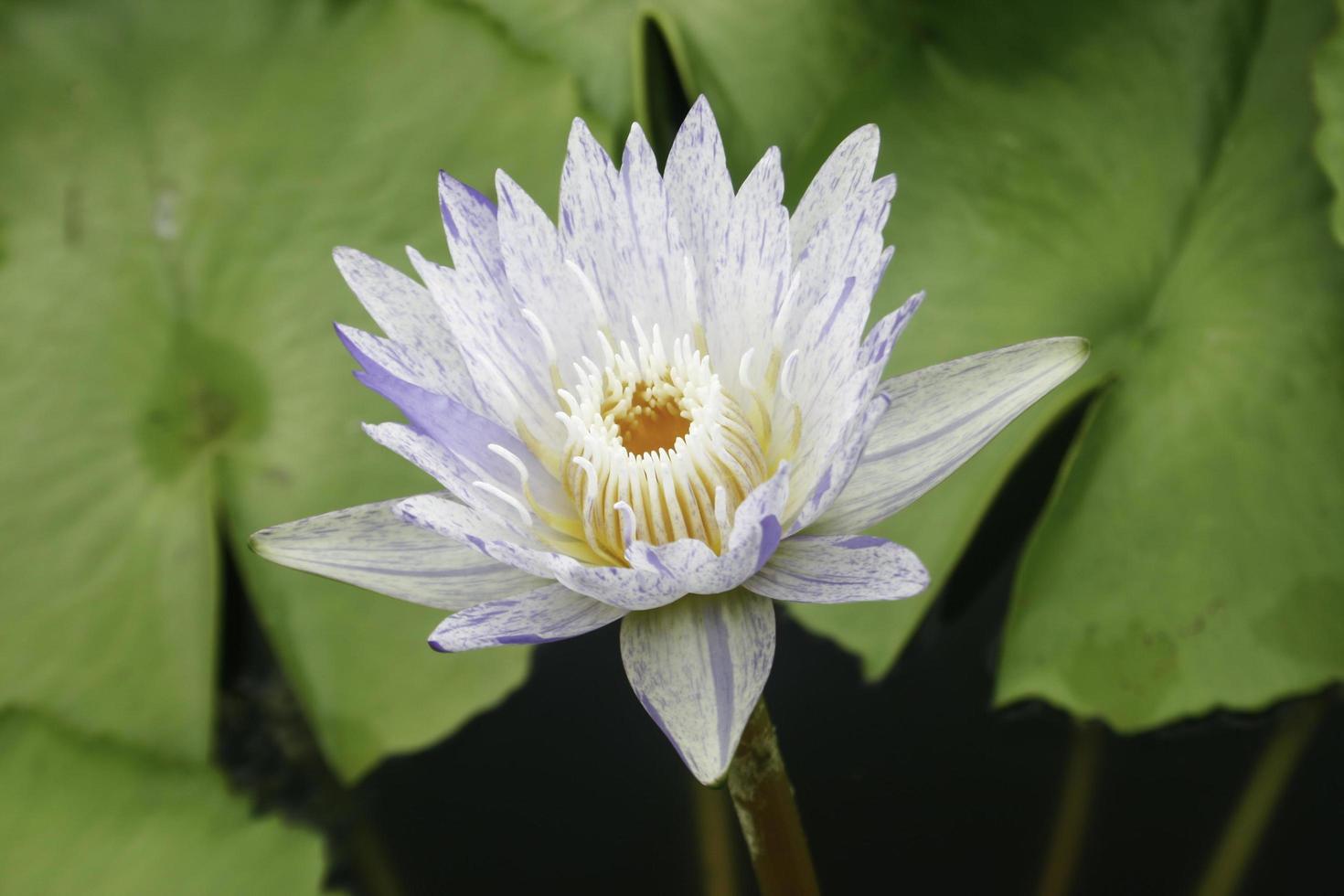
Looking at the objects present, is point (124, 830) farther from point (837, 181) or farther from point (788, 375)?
point (837, 181)

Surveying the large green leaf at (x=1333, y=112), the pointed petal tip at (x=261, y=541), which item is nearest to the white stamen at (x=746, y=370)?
the pointed petal tip at (x=261, y=541)

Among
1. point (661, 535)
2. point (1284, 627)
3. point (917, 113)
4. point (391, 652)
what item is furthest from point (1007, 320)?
point (391, 652)

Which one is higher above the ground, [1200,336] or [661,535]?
[1200,336]

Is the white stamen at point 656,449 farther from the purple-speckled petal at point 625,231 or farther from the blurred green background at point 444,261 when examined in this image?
the blurred green background at point 444,261

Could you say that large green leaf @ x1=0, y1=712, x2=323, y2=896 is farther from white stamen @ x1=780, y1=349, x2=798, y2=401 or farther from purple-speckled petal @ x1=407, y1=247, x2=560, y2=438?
white stamen @ x1=780, y1=349, x2=798, y2=401

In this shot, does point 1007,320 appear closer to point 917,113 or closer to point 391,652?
point 917,113

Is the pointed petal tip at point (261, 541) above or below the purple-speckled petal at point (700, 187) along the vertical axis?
below

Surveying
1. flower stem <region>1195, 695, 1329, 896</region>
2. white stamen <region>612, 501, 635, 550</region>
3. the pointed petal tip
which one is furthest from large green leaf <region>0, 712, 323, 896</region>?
flower stem <region>1195, 695, 1329, 896</region>
